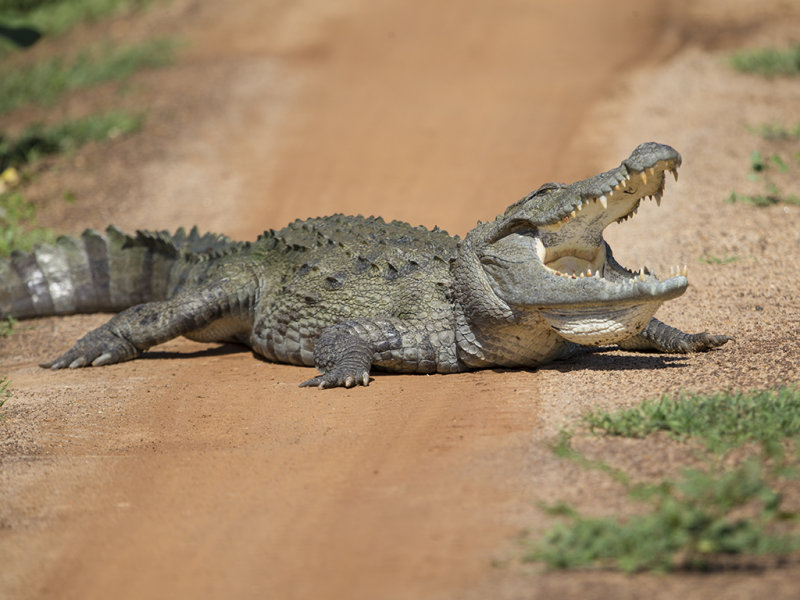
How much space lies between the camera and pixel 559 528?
12.3 feet

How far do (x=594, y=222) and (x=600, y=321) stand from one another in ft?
2.24

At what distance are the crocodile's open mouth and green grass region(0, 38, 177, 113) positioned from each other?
37.8ft

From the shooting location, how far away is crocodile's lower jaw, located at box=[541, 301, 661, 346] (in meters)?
5.67

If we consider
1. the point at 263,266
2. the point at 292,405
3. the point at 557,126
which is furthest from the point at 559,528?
the point at 557,126

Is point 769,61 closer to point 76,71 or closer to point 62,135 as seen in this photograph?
point 62,135

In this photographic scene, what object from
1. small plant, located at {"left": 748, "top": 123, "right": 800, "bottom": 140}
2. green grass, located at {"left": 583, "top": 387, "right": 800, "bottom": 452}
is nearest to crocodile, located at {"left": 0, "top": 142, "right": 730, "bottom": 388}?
green grass, located at {"left": 583, "top": 387, "right": 800, "bottom": 452}

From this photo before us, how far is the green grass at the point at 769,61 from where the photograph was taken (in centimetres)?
1371

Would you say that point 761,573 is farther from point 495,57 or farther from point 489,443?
point 495,57

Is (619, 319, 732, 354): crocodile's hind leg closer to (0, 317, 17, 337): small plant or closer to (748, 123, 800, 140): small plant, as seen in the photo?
(0, 317, 17, 337): small plant

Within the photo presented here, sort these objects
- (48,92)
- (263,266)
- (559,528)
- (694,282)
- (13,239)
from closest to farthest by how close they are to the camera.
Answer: (559,528) → (263,266) → (694,282) → (13,239) → (48,92)

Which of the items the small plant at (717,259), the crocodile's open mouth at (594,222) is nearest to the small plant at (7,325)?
the crocodile's open mouth at (594,222)

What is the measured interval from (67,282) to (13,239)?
2.30 m

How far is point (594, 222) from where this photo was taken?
6012mm

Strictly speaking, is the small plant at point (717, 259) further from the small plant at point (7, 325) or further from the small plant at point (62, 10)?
the small plant at point (62, 10)
